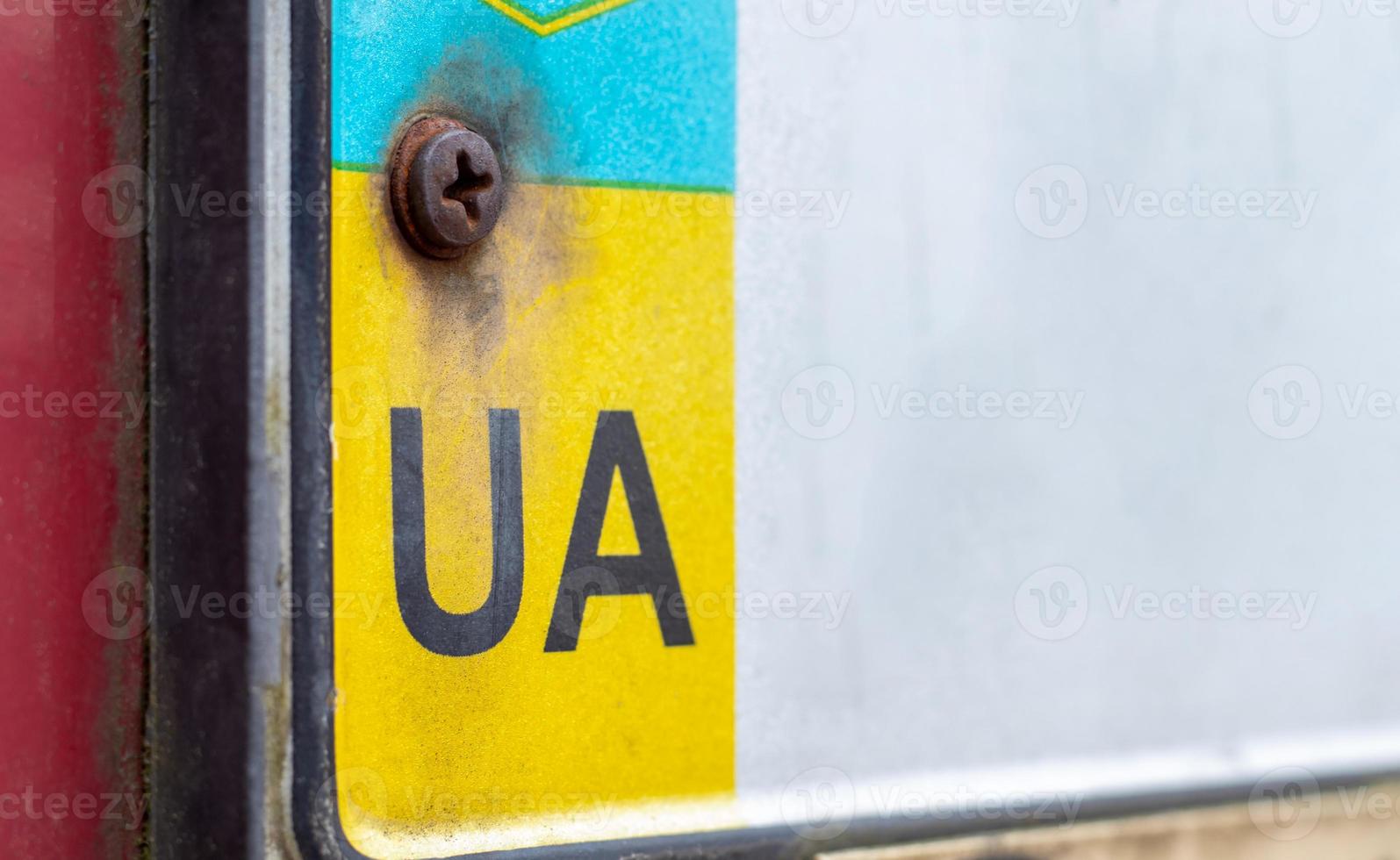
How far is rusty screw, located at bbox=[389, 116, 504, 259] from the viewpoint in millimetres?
911

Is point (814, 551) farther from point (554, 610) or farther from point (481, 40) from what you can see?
point (481, 40)

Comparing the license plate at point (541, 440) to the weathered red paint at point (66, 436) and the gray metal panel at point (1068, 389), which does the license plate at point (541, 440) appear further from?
the weathered red paint at point (66, 436)

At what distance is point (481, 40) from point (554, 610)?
40cm

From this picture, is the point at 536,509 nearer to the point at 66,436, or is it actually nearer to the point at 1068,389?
the point at 66,436

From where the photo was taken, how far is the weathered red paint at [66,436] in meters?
0.89

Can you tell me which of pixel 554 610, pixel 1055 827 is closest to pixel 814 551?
pixel 554 610

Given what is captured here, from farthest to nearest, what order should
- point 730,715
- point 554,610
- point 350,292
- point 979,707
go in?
1. point 979,707
2. point 730,715
3. point 554,610
4. point 350,292

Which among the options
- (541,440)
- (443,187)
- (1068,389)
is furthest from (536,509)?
(1068,389)

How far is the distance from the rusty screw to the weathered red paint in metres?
0.18

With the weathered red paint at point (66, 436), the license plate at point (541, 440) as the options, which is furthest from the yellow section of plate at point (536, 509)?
the weathered red paint at point (66, 436)

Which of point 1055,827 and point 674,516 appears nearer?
point 674,516

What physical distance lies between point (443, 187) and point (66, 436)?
290 mm

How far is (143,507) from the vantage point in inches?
36.1

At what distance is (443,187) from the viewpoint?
922 mm
